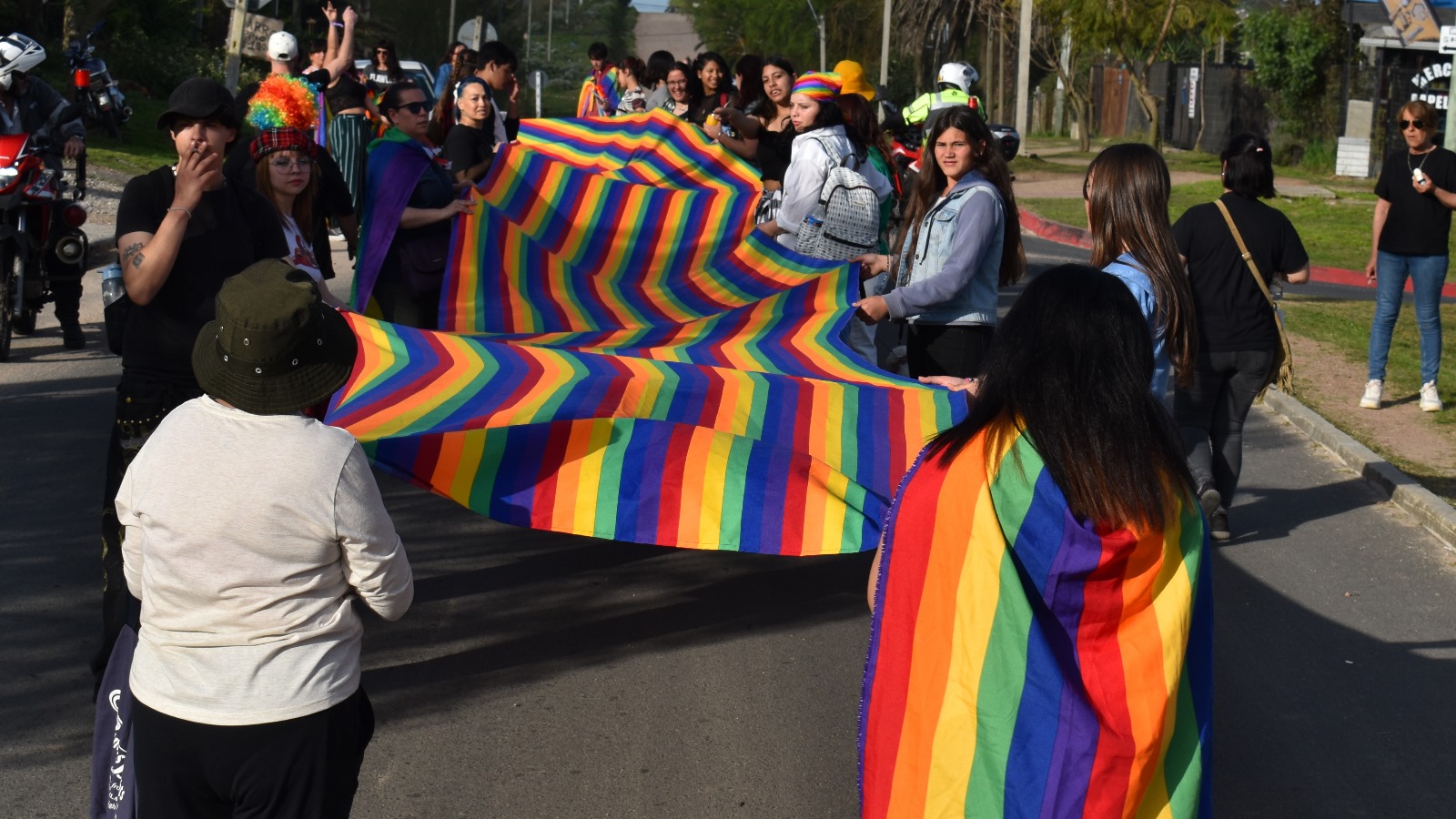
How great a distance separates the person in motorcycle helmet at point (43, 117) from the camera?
10.3 m

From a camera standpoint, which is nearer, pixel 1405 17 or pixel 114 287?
pixel 114 287

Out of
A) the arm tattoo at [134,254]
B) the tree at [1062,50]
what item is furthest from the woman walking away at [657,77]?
the tree at [1062,50]

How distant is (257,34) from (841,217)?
8863 mm

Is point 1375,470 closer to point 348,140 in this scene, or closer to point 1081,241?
point 348,140

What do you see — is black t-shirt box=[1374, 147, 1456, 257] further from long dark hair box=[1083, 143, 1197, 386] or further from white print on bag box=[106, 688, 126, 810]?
white print on bag box=[106, 688, 126, 810]

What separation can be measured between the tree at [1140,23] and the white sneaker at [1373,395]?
2627cm

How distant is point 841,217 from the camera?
26.0 feet

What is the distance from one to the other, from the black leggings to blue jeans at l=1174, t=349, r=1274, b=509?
3.99ft

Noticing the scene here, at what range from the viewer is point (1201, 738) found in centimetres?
307

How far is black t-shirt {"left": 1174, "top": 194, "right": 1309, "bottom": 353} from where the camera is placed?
696cm

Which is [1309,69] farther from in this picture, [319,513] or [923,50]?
[319,513]

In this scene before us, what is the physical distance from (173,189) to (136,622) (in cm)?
138

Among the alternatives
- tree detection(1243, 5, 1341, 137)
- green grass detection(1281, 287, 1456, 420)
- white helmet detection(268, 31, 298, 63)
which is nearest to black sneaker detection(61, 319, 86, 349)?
white helmet detection(268, 31, 298, 63)

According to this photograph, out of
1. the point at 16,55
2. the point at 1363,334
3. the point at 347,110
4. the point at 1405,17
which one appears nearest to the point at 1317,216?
the point at 1405,17
